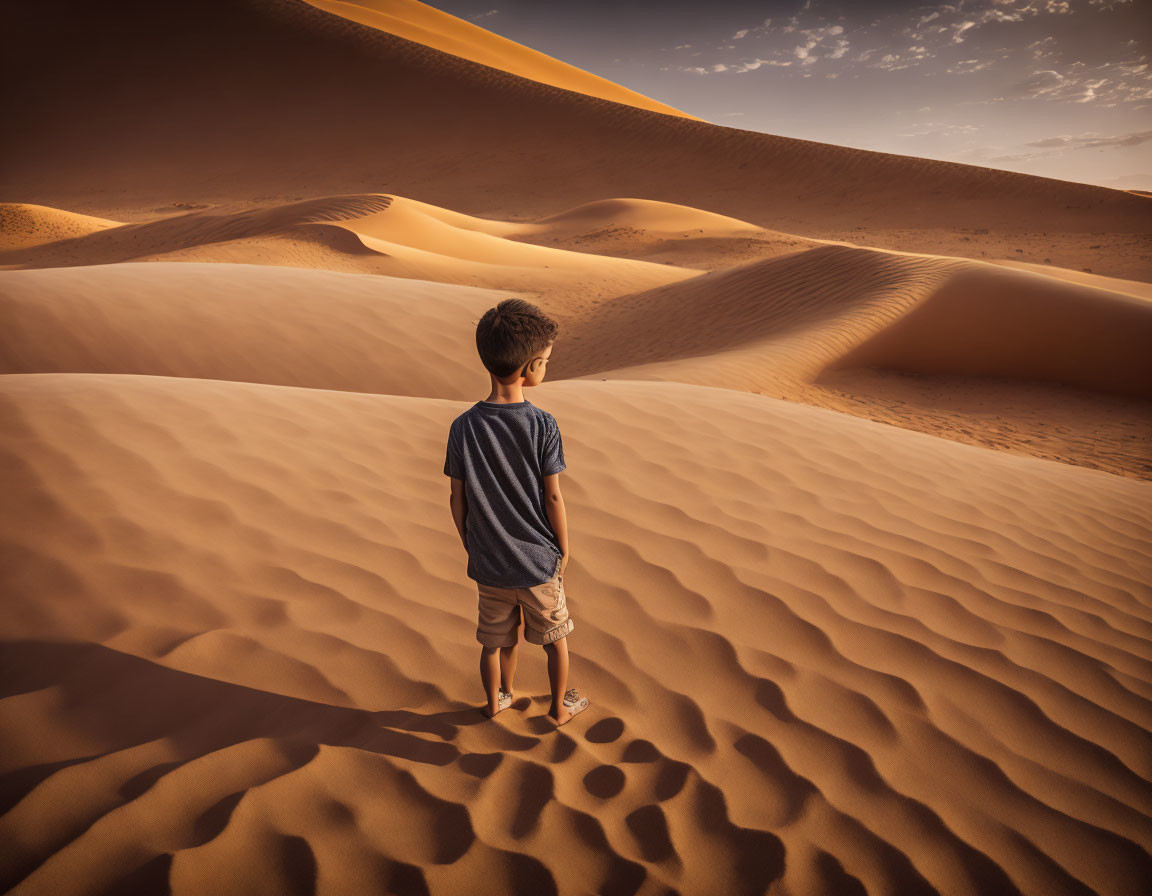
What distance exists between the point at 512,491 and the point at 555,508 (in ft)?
0.46

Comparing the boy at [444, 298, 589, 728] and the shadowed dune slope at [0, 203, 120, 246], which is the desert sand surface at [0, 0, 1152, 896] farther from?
the shadowed dune slope at [0, 203, 120, 246]

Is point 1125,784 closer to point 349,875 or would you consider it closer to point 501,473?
point 501,473

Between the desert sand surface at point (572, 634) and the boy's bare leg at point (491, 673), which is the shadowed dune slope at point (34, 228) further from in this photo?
the boy's bare leg at point (491, 673)

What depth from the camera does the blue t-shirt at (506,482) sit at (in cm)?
213

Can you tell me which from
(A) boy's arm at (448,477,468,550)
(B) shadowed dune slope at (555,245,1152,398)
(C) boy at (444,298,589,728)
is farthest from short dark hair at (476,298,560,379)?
(B) shadowed dune slope at (555,245,1152,398)

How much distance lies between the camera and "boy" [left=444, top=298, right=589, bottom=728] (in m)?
2.05

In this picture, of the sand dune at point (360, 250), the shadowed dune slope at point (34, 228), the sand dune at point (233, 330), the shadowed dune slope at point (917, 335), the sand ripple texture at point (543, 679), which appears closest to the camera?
the sand ripple texture at point (543, 679)

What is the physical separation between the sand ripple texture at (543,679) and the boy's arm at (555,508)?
0.67m

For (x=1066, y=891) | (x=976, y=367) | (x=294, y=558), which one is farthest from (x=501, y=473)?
(x=976, y=367)

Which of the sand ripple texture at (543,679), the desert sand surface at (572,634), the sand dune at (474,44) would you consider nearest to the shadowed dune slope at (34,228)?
the desert sand surface at (572,634)

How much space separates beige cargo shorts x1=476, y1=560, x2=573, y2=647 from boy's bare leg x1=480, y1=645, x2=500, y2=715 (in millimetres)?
34

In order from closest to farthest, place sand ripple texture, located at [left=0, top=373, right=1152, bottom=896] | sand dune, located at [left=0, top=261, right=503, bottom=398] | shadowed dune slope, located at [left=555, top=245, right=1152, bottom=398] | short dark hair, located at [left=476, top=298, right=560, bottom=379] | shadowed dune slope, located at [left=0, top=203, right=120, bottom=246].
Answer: sand ripple texture, located at [left=0, top=373, right=1152, bottom=896], short dark hair, located at [left=476, top=298, right=560, bottom=379], sand dune, located at [left=0, top=261, right=503, bottom=398], shadowed dune slope, located at [left=555, top=245, right=1152, bottom=398], shadowed dune slope, located at [left=0, top=203, right=120, bottom=246]

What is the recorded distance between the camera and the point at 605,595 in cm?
302

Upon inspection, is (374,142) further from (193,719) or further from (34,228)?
(193,719)
